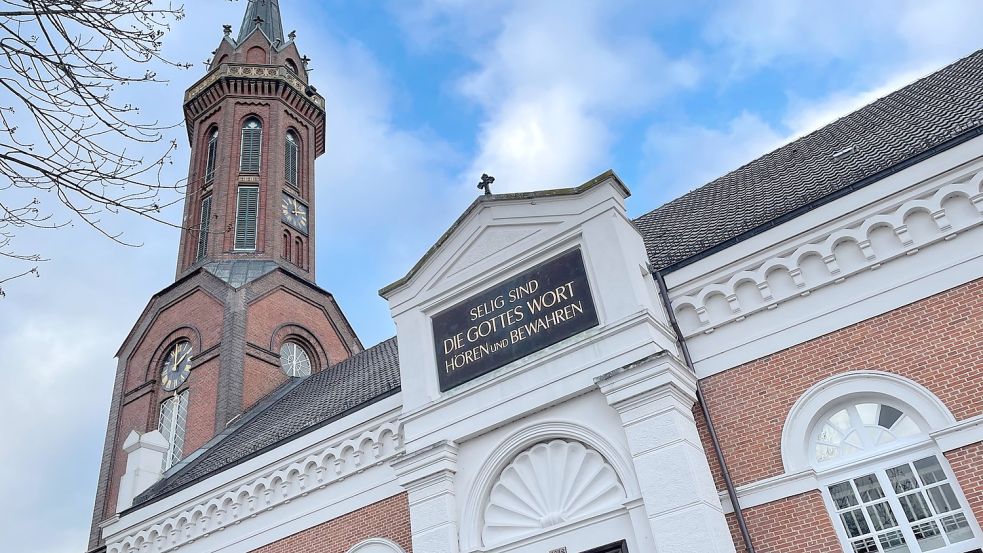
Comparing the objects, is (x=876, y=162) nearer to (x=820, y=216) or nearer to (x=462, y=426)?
(x=820, y=216)

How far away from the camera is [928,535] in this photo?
8680mm

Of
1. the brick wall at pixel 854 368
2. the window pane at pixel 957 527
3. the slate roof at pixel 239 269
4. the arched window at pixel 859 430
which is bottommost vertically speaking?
the window pane at pixel 957 527

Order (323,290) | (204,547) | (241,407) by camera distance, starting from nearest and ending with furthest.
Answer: (204,547)
(241,407)
(323,290)

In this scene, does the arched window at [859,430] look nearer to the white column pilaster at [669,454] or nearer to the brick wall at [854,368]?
the brick wall at [854,368]

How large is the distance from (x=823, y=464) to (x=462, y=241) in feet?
20.4

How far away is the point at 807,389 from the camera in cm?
988

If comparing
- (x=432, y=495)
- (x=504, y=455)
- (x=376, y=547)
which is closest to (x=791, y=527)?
(x=504, y=455)

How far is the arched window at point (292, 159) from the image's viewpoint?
1188 inches

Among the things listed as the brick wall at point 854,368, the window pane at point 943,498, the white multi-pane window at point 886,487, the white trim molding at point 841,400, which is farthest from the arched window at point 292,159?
the window pane at point 943,498

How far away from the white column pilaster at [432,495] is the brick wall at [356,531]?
1.22m

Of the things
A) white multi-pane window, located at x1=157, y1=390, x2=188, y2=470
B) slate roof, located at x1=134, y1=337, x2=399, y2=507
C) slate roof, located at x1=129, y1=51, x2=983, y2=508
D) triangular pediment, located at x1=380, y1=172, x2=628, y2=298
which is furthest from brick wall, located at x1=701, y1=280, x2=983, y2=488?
white multi-pane window, located at x1=157, y1=390, x2=188, y2=470

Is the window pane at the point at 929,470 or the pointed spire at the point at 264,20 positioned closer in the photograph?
the window pane at the point at 929,470

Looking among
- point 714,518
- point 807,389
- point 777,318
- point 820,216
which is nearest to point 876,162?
point 820,216

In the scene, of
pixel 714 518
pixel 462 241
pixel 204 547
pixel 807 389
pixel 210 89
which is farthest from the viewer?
pixel 210 89
